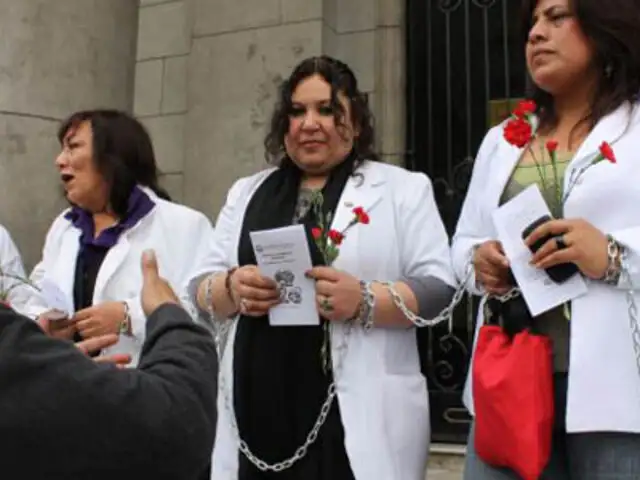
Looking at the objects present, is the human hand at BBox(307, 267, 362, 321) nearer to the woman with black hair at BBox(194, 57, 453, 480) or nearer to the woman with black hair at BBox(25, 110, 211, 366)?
the woman with black hair at BBox(194, 57, 453, 480)

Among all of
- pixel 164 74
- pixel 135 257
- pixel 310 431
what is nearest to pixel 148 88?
pixel 164 74

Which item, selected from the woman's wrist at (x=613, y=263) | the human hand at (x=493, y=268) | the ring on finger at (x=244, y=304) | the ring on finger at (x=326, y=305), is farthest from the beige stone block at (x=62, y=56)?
the woman's wrist at (x=613, y=263)

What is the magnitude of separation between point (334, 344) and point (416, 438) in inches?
16.7

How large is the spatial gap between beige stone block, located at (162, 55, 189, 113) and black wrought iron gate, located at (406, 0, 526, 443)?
1914mm

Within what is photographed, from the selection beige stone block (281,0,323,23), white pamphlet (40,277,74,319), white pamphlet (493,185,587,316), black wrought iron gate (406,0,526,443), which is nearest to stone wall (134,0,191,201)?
beige stone block (281,0,323,23)

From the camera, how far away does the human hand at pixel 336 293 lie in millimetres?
→ 2809

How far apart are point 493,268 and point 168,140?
191 inches

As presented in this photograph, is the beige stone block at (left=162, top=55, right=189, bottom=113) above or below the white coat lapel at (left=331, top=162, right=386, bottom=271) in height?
above

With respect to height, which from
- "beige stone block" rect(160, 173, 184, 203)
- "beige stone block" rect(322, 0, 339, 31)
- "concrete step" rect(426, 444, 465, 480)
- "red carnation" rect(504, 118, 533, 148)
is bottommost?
"concrete step" rect(426, 444, 465, 480)

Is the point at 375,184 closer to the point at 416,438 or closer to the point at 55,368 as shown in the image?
the point at 416,438

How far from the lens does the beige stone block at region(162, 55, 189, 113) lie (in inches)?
276

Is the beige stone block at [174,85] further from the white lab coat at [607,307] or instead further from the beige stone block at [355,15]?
the white lab coat at [607,307]

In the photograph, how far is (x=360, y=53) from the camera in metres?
6.26

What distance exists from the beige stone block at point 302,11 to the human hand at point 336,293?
342 cm
